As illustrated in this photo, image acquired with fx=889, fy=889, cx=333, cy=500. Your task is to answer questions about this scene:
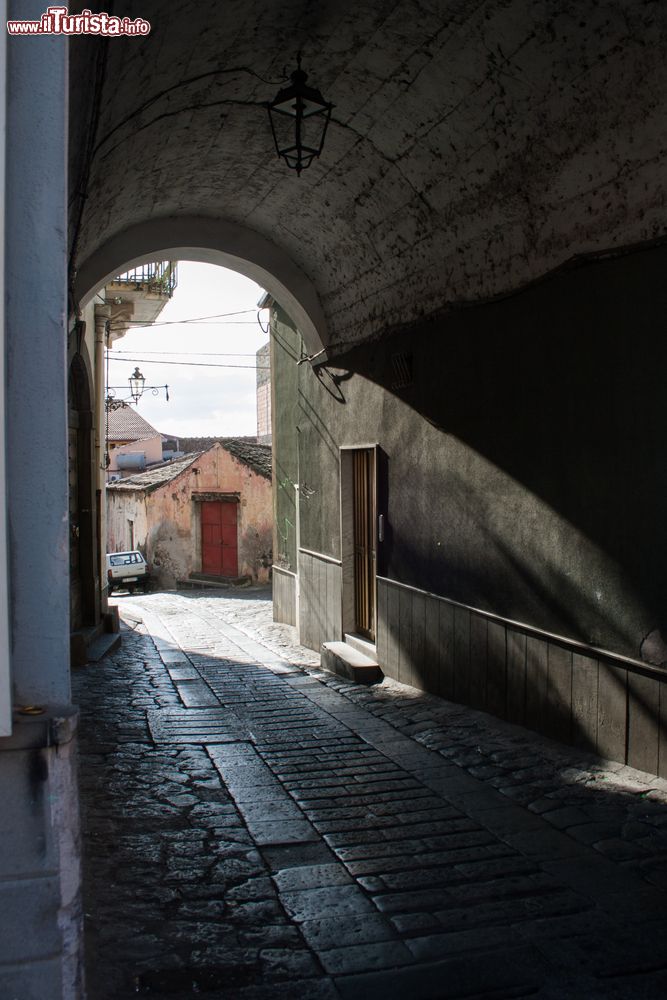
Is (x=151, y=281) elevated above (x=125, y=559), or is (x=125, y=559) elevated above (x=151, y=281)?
(x=151, y=281)

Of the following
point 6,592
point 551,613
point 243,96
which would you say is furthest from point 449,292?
point 6,592

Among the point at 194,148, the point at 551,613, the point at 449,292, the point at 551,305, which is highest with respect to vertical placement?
the point at 194,148

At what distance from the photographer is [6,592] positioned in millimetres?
2225

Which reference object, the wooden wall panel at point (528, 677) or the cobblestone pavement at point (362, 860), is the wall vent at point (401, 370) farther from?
the cobblestone pavement at point (362, 860)

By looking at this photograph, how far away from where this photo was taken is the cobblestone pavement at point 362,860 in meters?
3.09

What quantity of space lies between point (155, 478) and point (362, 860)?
2747 centimetres

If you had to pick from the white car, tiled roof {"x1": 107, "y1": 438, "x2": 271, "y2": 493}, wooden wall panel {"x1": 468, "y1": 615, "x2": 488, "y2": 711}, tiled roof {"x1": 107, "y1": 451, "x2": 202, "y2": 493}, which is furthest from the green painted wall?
tiled roof {"x1": 107, "y1": 451, "x2": 202, "y2": 493}

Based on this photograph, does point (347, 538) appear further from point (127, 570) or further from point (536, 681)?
point (127, 570)

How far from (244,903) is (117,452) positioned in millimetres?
42958

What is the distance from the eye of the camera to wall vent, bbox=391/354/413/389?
8484mm

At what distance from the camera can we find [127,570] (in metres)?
28.0

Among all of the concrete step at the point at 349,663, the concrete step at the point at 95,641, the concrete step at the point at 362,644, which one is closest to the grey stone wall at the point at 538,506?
the concrete step at the point at 349,663

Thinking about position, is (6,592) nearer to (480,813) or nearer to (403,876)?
(403,876)

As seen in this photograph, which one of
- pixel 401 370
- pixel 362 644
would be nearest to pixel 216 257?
pixel 401 370
